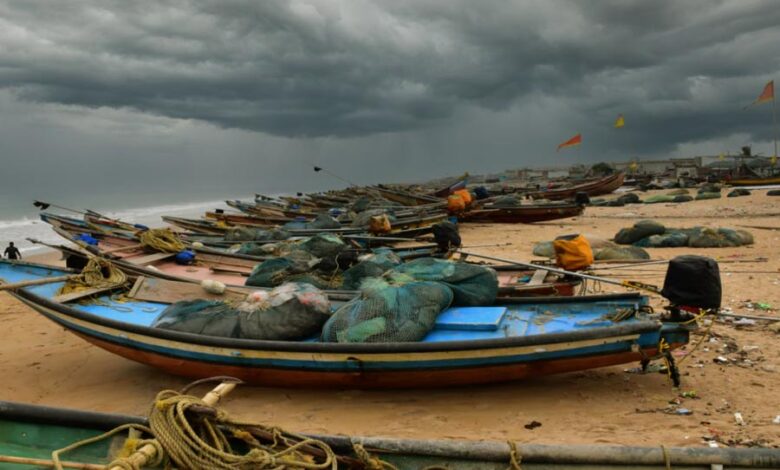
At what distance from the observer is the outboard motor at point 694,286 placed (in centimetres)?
505

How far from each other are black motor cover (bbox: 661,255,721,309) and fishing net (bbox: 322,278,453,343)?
226 cm

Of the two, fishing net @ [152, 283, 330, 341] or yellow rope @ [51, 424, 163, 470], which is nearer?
yellow rope @ [51, 424, 163, 470]

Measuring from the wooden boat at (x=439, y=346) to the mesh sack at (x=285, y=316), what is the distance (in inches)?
9.4

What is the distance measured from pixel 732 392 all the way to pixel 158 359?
594 centimetres

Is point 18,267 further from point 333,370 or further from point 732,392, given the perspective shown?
point 732,392

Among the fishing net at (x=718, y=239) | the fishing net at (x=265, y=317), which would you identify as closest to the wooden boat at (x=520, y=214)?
the fishing net at (x=718, y=239)

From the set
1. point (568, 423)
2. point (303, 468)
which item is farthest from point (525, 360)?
point (303, 468)

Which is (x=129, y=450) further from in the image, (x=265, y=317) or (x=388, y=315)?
(x=388, y=315)

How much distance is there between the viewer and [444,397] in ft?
19.0

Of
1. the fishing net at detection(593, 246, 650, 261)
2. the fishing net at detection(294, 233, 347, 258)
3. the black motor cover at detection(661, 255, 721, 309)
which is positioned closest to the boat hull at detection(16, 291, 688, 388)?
the black motor cover at detection(661, 255, 721, 309)

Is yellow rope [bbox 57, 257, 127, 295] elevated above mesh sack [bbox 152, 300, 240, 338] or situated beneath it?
elevated above

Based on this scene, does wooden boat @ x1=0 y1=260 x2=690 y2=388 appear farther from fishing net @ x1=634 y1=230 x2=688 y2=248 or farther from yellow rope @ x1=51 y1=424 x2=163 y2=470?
fishing net @ x1=634 y1=230 x2=688 y2=248

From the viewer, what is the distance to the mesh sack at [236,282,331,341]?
576 centimetres

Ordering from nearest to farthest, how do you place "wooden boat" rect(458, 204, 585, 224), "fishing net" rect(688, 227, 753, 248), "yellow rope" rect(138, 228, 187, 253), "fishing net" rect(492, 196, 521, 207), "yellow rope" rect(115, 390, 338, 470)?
"yellow rope" rect(115, 390, 338, 470) → "yellow rope" rect(138, 228, 187, 253) → "fishing net" rect(688, 227, 753, 248) → "wooden boat" rect(458, 204, 585, 224) → "fishing net" rect(492, 196, 521, 207)
